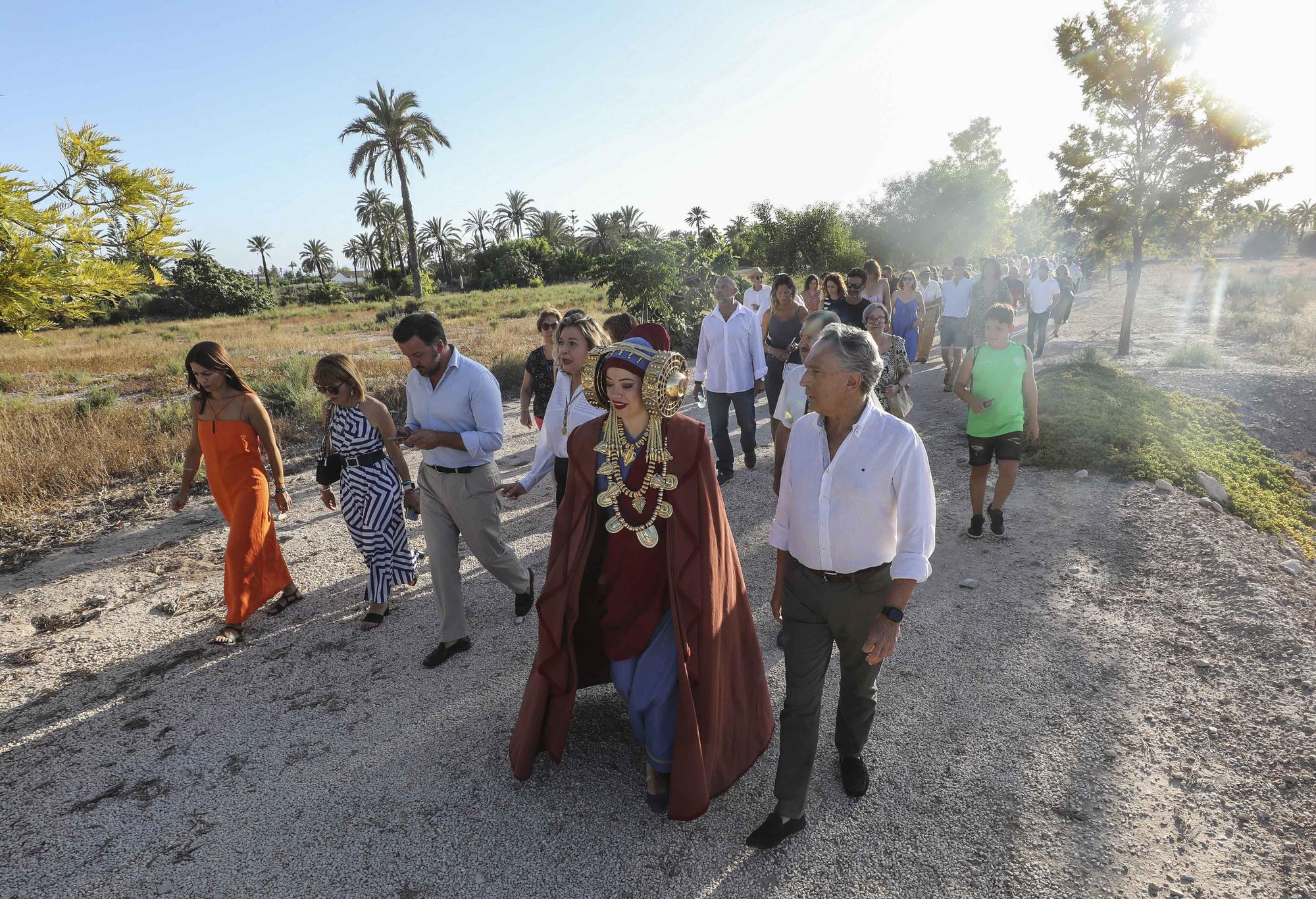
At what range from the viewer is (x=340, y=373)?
4496 mm

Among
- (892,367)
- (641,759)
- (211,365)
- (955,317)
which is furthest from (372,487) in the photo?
(955,317)

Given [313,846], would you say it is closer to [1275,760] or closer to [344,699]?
[344,699]

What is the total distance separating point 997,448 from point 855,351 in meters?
3.69

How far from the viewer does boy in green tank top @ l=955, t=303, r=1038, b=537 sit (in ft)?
17.2

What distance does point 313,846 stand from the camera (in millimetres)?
2887

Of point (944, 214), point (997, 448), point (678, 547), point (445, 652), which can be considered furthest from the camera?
point (944, 214)

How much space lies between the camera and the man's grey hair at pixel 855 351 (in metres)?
2.38

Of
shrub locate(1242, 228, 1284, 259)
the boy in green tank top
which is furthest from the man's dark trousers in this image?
shrub locate(1242, 228, 1284, 259)

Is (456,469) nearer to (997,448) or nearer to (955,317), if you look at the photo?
(997,448)

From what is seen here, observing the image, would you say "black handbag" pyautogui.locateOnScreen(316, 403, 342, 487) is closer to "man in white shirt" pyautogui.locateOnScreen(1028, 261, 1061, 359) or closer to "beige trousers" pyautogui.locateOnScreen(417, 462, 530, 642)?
"beige trousers" pyautogui.locateOnScreen(417, 462, 530, 642)

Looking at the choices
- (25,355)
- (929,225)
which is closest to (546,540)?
(25,355)

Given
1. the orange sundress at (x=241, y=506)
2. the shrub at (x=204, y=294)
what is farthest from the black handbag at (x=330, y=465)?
the shrub at (x=204, y=294)

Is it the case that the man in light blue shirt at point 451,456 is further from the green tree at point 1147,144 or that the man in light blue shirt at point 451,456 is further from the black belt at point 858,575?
the green tree at point 1147,144

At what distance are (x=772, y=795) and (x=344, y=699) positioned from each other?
2573mm
